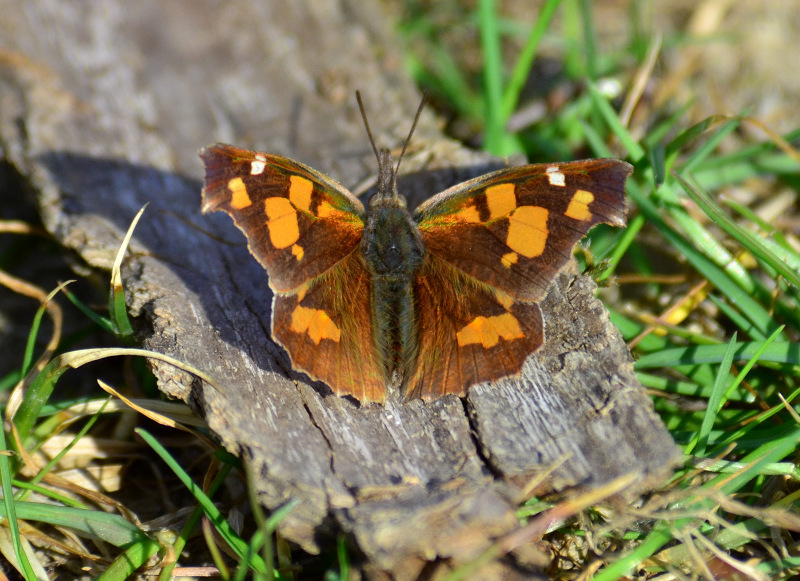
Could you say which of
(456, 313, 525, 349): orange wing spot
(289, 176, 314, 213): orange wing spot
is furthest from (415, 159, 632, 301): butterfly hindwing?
(289, 176, 314, 213): orange wing spot

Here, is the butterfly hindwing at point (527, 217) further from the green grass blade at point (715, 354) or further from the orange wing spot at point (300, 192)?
the green grass blade at point (715, 354)

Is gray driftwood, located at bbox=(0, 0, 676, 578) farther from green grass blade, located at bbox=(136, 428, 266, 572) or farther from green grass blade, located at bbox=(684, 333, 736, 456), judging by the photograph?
green grass blade, located at bbox=(684, 333, 736, 456)

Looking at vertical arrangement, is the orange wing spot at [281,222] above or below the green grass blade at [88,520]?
above

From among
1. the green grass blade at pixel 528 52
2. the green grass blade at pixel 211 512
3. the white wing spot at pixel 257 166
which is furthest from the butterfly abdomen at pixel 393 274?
the green grass blade at pixel 528 52

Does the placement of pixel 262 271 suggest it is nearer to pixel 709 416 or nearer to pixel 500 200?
pixel 500 200

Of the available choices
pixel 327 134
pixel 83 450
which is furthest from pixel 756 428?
pixel 83 450

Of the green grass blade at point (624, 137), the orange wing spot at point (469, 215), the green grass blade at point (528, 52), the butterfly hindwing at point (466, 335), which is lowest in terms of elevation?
the butterfly hindwing at point (466, 335)

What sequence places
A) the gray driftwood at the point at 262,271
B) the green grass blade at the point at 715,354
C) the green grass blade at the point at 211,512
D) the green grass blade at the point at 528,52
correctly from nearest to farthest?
the gray driftwood at the point at 262,271, the green grass blade at the point at 211,512, the green grass blade at the point at 715,354, the green grass blade at the point at 528,52
